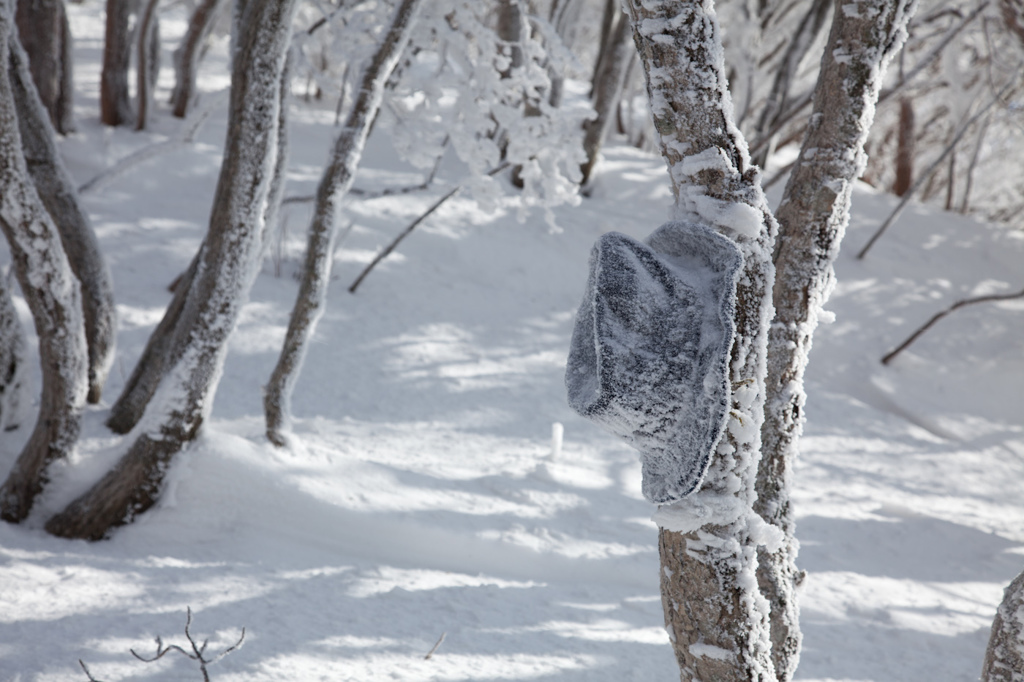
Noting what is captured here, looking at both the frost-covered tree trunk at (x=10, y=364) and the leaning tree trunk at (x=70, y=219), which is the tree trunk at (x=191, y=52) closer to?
the leaning tree trunk at (x=70, y=219)

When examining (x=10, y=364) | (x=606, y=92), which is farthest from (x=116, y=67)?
(x=10, y=364)

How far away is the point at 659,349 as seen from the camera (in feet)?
3.25

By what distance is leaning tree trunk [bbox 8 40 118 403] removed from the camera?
295 centimetres

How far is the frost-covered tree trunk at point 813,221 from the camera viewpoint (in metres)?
1.78

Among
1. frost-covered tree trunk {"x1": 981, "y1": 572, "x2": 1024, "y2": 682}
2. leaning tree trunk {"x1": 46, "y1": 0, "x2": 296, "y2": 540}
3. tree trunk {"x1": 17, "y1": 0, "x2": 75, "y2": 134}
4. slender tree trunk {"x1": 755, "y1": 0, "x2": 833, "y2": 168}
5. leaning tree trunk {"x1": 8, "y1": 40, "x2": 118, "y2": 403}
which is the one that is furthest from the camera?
slender tree trunk {"x1": 755, "y1": 0, "x2": 833, "y2": 168}

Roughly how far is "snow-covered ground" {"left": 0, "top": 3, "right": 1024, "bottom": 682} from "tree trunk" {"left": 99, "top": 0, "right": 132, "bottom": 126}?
287 mm

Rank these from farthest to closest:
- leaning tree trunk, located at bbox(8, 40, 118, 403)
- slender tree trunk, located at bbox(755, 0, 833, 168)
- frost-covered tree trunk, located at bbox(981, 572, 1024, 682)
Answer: slender tree trunk, located at bbox(755, 0, 833, 168) → leaning tree trunk, located at bbox(8, 40, 118, 403) → frost-covered tree trunk, located at bbox(981, 572, 1024, 682)

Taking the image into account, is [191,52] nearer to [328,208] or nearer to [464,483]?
[328,208]

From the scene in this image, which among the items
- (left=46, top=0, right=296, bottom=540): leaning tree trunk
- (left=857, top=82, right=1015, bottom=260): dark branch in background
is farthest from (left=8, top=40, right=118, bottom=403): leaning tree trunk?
(left=857, top=82, right=1015, bottom=260): dark branch in background

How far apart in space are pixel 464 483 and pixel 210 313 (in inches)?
62.9

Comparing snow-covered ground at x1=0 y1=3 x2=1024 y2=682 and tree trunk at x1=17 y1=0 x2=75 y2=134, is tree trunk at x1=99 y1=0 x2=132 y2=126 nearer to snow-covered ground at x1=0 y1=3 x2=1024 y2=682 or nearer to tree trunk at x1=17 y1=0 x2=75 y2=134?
snow-covered ground at x1=0 y1=3 x2=1024 y2=682

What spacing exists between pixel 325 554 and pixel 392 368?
81.6 inches

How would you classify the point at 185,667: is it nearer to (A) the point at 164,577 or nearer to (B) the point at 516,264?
(A) the point at 164,577

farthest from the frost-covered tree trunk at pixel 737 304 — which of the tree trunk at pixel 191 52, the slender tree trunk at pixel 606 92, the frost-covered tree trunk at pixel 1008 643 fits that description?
the tree trunk at pixel 191 52
